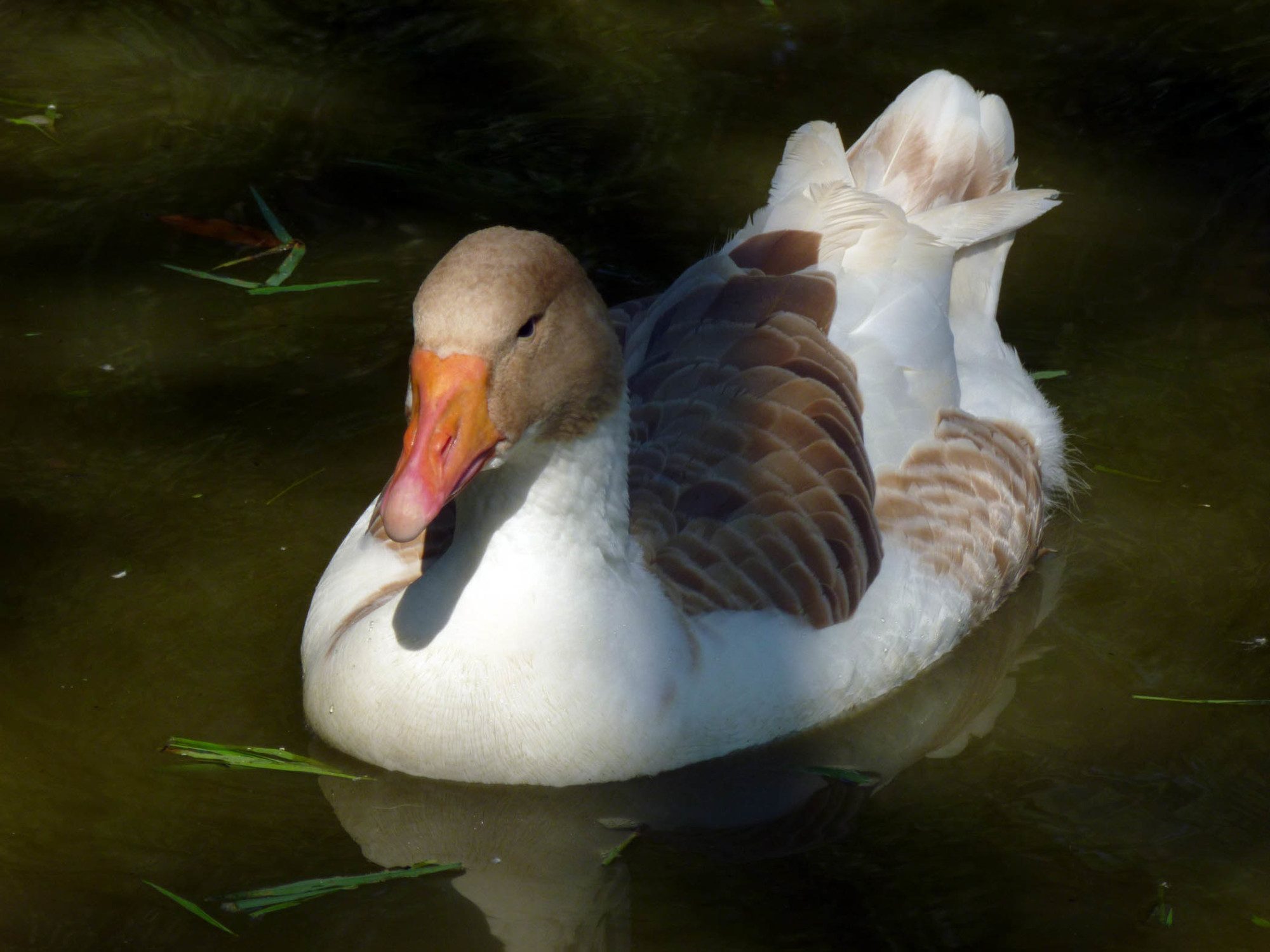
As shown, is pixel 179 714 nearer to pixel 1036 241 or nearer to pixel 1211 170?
pixel 1036 241

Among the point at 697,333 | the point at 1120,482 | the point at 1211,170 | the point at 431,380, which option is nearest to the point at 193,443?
the point at 697,333

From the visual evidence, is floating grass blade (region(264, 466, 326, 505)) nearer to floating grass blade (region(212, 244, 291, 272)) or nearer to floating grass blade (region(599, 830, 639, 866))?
floating grass blade (region(212, 244, 291, 272))

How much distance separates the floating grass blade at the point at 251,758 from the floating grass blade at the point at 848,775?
47.0 inches

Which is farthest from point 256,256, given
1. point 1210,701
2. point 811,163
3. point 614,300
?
point 1210,701

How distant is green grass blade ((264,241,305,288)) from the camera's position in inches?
258

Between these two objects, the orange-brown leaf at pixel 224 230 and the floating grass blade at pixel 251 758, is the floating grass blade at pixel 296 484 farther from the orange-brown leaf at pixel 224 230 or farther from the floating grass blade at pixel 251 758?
the orange-brown leaf at pixel 224 230

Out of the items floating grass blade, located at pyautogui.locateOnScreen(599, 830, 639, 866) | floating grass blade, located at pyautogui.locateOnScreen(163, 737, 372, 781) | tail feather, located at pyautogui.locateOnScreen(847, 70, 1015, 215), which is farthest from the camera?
tail feather, located at pyautogui.locateOnScreen(847, 70, 1015, 215)

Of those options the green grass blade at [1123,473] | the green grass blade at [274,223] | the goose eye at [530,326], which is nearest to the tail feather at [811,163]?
the green grass blade at [1123,473]

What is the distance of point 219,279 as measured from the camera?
21.5 feet

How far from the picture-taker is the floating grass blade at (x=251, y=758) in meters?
4.45

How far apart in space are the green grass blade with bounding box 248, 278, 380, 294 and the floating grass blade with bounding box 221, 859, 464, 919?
114 inches

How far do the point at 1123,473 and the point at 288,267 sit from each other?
3.21 m

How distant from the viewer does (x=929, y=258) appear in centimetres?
545

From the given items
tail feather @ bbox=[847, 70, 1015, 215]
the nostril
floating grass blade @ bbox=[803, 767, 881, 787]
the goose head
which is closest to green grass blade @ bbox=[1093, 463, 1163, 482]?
tail feather @ bbox=[847, 70, 1015, 215]
